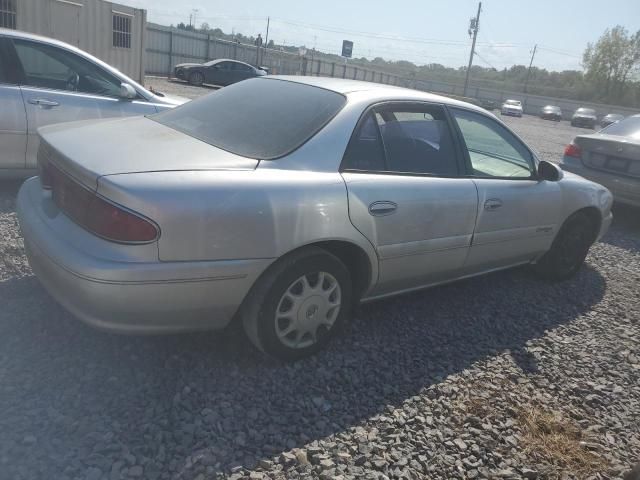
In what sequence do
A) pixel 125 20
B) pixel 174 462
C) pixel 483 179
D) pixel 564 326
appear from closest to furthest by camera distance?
pixel 174 462 → pixel 483 179 → pixel 564 326 → pixel 125 20

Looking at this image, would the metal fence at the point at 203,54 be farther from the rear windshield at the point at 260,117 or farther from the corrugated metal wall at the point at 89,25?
the rear windshield at the point at 260,117

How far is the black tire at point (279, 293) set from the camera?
2721mm

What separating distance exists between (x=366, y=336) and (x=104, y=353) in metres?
1.57

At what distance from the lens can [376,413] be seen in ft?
8.84

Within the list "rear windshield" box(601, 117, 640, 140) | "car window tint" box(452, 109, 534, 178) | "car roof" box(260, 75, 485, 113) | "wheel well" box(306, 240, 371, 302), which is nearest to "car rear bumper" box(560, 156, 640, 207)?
"rear windshield" box(601, 117, 640, 140)

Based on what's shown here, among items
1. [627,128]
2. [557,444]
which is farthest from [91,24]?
[557,444]

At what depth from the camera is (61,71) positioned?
5.20 m

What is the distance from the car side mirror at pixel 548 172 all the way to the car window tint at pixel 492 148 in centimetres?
8

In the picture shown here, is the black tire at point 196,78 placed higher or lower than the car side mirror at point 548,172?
lower

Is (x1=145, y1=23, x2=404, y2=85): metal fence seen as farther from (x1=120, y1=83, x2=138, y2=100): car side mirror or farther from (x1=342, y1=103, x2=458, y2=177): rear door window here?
(x1=342, y1=103, x2=458, y2=177): rear door window

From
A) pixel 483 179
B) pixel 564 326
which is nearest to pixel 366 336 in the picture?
pixel 483 179

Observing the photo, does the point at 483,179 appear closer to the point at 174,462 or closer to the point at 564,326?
the point at 564,326

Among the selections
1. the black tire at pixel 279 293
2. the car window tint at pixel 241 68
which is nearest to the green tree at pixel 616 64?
the car window tint at pixel 241 68

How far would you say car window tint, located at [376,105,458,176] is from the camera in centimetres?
325
